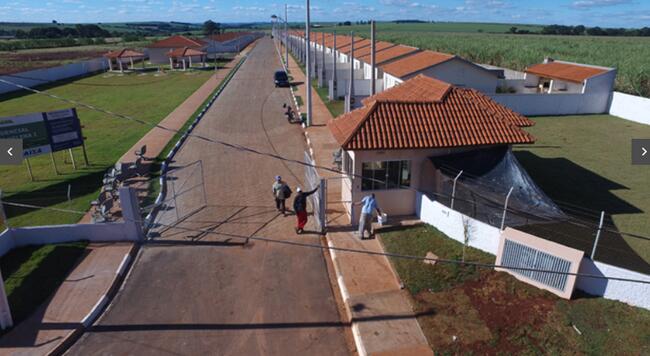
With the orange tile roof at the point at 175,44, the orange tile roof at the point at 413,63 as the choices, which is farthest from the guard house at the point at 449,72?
the orange tile roof at the point at 175,44

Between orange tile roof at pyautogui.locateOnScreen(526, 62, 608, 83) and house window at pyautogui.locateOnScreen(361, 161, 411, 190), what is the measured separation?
21.8 m

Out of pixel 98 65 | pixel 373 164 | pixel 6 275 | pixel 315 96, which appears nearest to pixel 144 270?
pixel 6 275

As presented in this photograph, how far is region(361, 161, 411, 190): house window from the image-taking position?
41.8 feet

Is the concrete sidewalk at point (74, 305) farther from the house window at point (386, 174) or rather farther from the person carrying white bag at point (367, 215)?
the house window at point (386, 174)

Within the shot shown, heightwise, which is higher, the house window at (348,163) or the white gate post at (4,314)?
the house window at (348,163)

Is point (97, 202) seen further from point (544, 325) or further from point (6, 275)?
point (544, 325)

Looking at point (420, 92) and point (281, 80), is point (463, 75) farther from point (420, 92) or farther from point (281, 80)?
point (281, 80)

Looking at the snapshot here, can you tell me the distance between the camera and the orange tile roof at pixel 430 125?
12.2 m

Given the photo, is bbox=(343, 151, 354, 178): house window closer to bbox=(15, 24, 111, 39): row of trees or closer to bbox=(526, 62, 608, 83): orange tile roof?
bbox=(526, 62, 608, 83): orange tile roof

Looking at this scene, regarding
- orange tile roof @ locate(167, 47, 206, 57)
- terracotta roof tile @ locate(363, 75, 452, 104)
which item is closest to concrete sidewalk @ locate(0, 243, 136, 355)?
terracotta roof tile @ locate(363, 75, 452, 104)

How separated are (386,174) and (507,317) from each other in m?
5.51

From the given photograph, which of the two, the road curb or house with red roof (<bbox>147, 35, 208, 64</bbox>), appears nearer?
the road curb

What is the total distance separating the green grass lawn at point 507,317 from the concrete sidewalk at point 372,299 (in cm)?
31

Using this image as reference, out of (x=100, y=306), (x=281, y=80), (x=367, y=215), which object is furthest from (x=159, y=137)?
(x=281, y=80)
